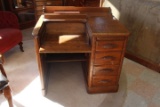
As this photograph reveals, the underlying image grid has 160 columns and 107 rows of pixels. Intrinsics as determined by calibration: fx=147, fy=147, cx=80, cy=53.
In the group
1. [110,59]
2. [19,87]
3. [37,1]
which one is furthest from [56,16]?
[37,1]

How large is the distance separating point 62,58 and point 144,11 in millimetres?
1332

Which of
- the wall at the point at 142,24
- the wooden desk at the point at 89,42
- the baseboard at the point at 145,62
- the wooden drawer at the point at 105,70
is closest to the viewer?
the wooden desk at the point at 89,42

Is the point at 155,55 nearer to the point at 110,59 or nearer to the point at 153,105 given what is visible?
the point at 153,105

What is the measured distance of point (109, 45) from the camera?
1485 mm

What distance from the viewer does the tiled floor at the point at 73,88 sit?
1627mm

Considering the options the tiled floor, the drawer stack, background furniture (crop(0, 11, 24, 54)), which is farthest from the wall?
background furniture (crop(0, 11, 24, 54))

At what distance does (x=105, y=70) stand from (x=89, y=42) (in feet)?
1.18

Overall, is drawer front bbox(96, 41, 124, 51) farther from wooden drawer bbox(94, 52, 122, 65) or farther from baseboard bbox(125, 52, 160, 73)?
baseboard bbox(125, 52, 160, 73)

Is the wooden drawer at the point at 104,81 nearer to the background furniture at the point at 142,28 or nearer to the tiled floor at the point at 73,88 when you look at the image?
the tiled floor at the point at 73,88

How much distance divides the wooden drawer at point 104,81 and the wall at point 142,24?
0.87 meters

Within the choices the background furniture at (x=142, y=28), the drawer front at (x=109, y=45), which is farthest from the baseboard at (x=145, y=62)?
the drawer front at (x=109, y=45)

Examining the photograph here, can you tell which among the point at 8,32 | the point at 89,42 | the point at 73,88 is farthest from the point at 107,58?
the point at 8,32

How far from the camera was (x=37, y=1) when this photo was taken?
3.16 meters

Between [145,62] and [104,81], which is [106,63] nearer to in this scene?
[104,81]
